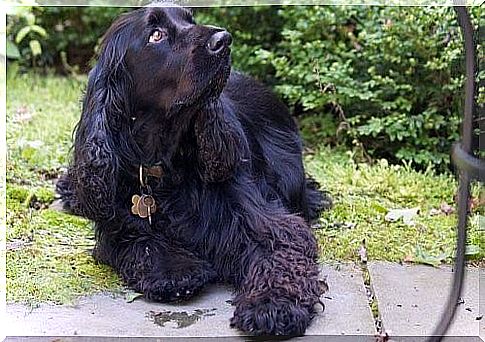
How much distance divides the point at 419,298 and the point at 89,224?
1519mm

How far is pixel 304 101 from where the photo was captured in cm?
504

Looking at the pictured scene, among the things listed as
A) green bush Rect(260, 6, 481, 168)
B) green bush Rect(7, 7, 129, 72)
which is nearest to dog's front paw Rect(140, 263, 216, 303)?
green bush Rect(260, 6, 481, 168)

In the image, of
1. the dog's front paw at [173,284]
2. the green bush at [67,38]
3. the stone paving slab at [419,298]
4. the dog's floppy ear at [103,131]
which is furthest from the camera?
the green bush at [67,38]

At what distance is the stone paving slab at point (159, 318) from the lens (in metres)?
2.70

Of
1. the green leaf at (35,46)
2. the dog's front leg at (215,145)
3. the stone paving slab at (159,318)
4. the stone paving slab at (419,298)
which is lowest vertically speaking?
the stone paving slab at (159,318)

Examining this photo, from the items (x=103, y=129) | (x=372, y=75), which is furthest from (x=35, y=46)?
(x=103, y=129)

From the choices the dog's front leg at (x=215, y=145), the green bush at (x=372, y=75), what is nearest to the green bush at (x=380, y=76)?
the green bush at (x=372, y=75)

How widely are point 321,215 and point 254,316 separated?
1.35m

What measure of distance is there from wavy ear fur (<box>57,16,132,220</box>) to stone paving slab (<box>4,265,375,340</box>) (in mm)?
343

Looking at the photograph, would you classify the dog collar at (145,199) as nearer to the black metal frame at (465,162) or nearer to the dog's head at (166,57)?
the dog's head at (166,57)

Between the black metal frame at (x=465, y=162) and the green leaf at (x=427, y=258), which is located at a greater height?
the black metal frame at (x=465, y=162)

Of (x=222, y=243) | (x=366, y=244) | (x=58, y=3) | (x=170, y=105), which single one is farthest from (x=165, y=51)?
(x=58, y=3)

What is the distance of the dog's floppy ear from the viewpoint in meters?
3.00

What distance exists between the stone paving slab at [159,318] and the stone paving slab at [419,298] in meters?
0.09
